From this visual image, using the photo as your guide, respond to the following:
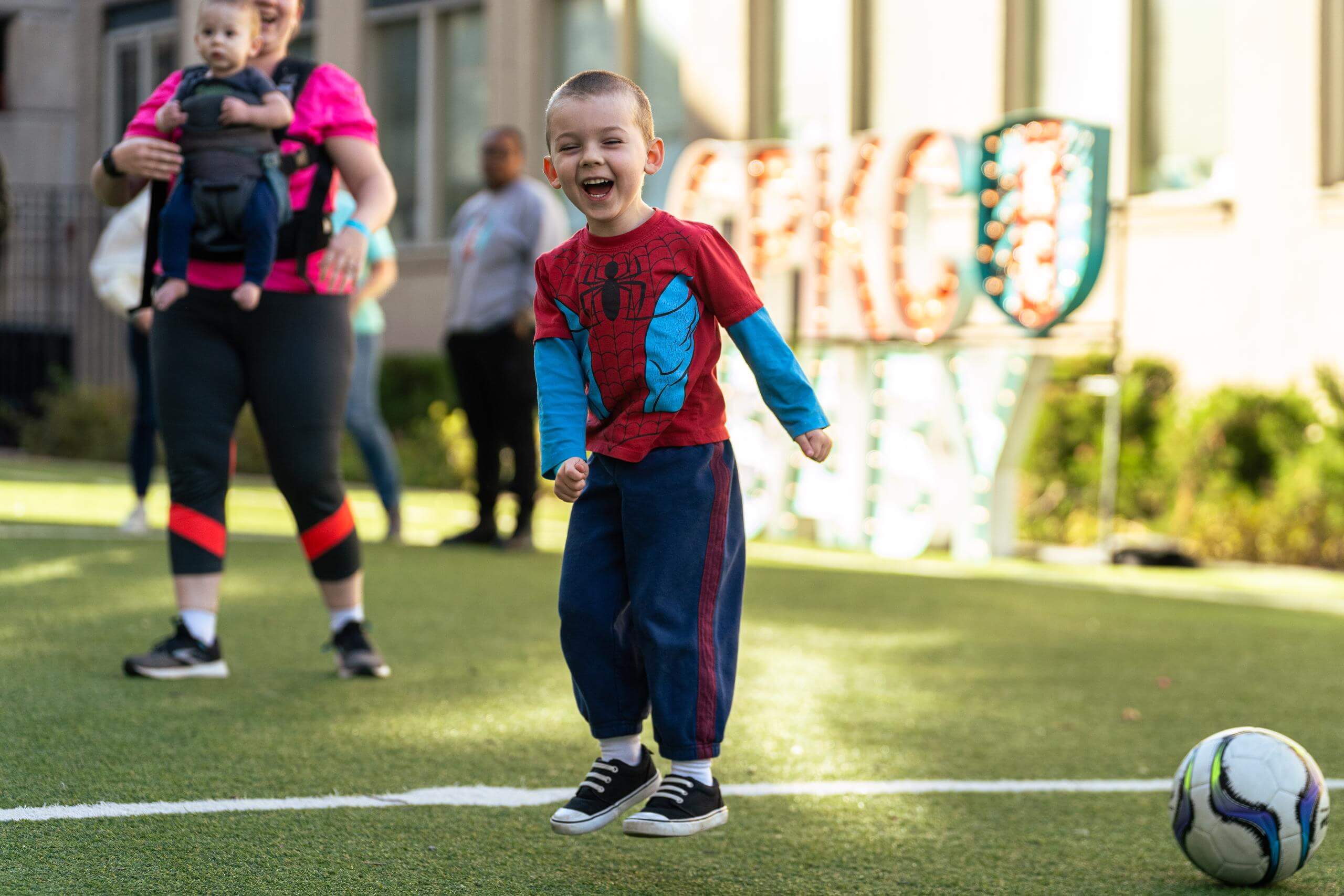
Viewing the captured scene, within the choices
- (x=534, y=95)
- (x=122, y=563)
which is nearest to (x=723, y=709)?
(x=122, y=563)

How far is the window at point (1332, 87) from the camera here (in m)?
10.8

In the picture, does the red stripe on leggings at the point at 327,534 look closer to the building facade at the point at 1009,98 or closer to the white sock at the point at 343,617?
the white sock at the point at 343,617

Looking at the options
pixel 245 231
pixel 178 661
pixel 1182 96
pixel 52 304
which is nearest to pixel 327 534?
pixel 178 661

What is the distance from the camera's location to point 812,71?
46.9 feet

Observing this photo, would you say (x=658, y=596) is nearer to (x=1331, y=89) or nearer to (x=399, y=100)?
(x=1331, y=89)

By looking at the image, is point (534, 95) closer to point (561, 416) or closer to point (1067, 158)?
point (1067, 158)

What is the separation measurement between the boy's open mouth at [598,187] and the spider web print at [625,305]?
129 millimetres

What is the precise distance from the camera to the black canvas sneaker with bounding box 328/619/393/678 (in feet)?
17.0

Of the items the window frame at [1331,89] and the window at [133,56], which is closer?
the window frame at [1331,89]

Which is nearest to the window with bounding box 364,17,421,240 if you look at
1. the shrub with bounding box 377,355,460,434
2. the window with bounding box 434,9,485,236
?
the window with bounding box 434,9,485,236

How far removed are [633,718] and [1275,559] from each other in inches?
290

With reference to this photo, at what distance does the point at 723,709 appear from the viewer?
337 centimetres

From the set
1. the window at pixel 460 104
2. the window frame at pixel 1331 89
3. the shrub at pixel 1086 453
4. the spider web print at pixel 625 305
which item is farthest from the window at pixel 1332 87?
the window at pixel 460 104

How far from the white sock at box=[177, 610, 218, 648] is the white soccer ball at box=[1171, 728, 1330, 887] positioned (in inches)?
114
